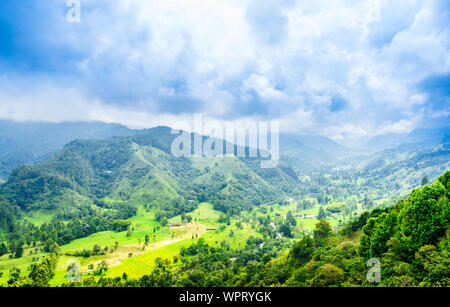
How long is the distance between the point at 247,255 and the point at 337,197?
150 m

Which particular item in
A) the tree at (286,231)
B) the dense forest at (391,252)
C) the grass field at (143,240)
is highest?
the dense forest at (391,252)

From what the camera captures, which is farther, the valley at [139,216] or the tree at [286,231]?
the tree at [286,231]

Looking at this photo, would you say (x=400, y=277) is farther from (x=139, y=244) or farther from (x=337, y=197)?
(x=337, y=197)

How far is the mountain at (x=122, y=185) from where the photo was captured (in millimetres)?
111875

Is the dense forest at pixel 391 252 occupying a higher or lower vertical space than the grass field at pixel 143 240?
higher

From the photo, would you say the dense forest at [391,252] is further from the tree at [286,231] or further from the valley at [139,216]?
the tree at [286,231]

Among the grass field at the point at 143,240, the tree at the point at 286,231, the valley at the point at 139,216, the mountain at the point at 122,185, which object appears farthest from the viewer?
the mountain at the point at 122,185

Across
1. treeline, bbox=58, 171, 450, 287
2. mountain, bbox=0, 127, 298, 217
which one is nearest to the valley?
mountain, bbox=0, 127, 298, 217

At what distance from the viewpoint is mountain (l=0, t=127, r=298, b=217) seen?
4405 inches

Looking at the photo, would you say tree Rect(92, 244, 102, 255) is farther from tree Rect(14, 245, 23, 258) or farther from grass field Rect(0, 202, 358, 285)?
tree Rect(14, 245, 23, 258)

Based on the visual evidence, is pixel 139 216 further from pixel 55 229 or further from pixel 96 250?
pixel 96 250

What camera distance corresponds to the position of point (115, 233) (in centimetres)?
8750

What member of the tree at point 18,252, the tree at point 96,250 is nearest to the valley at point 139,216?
the tree at point 18,252
